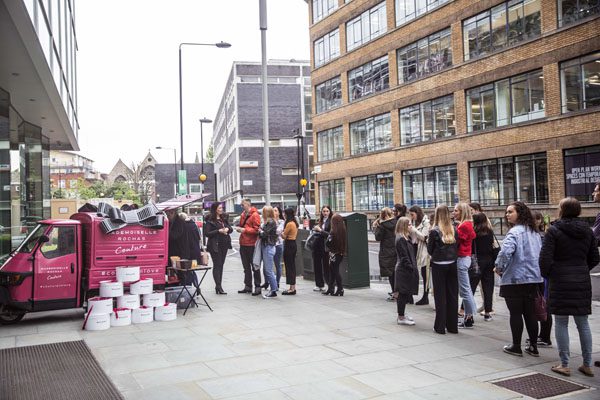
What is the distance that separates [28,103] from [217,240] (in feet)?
30.3

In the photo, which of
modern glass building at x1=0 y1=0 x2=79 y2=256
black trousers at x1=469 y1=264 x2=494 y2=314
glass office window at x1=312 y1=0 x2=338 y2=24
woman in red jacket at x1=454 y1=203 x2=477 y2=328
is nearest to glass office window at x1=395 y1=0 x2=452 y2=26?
glass office window at x1=312 y1=0 x2=338 y2=24

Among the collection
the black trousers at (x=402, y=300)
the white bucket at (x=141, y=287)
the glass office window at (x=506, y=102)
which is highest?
the glass office window at (x=506, y=102)

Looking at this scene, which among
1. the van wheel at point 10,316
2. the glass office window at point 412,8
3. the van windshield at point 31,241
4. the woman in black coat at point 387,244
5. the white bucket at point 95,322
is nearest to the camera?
the white bucket at point 95,322

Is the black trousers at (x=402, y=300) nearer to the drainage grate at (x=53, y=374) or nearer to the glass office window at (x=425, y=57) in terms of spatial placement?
the drainage grate at (x=53, y=374)

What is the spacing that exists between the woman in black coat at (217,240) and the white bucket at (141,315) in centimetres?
284

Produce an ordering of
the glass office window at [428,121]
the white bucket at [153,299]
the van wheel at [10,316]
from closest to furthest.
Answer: the van wheel at [10,316]
the white bucket at [153,299]
the glass office window at [428,121]

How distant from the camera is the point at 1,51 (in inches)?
443

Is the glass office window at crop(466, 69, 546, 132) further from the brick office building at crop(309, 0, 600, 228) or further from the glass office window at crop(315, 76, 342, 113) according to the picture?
the glass office window at crop(315, 76, 342, 113)

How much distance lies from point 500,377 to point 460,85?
84.3 ft

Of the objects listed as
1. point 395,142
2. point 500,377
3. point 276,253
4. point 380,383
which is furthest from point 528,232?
point 395,142

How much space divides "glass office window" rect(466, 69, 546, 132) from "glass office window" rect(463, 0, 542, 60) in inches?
71.5

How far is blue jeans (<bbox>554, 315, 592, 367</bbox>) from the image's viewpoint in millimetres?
5816

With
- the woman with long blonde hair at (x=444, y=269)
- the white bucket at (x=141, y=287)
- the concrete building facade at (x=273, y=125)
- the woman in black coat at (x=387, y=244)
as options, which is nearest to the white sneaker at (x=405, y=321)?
the woman with long blonde hair at (x=444, y=269)

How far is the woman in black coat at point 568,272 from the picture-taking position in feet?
19.0
